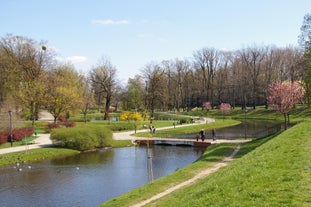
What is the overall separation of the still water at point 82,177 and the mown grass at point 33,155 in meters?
1.28

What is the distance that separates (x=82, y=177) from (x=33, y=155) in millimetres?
9697

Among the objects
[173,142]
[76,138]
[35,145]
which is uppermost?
[76,138]

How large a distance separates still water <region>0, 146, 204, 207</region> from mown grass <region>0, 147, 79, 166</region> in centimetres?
128

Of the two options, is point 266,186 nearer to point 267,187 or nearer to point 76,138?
point 267,187

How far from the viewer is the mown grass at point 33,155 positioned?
31150 millimetres

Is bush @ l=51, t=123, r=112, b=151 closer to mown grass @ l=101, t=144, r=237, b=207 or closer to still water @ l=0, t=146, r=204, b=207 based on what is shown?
still water @ l=0, t=146, r=204, b=207

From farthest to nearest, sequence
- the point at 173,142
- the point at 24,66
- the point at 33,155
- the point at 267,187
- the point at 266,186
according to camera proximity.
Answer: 1. the point at 24,66
2. the point at 173,142
3. the point at 33,155
4. the point at 266,186
5. the point at 267,187

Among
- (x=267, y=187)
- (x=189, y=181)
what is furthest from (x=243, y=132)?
(x=267, y=187)

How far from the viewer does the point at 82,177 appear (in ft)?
86.0

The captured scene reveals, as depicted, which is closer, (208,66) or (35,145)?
(35,145)

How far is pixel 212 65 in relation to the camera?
334 feet

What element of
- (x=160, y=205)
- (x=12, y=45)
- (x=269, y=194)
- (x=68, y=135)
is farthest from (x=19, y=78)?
(x=269, y=194)

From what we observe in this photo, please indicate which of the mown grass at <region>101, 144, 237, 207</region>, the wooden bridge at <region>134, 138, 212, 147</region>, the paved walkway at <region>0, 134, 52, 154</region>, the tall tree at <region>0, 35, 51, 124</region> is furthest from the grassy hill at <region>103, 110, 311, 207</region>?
the tall tree at <region>0, 35, 51, 124</region>

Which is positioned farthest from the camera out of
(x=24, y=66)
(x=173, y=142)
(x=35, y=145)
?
(x=24, y=66)
